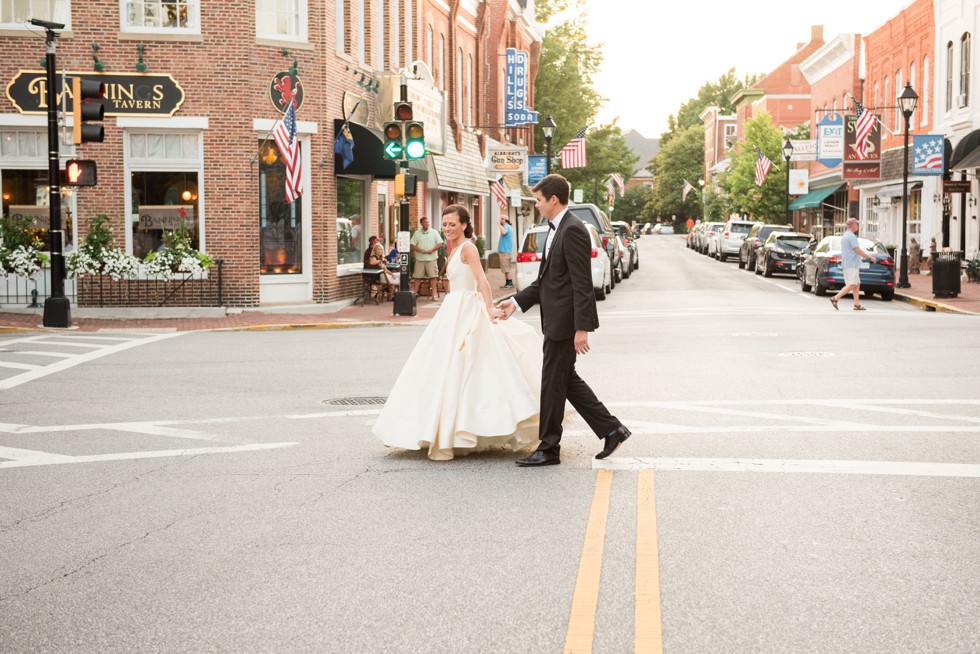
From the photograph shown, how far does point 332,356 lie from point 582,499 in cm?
876

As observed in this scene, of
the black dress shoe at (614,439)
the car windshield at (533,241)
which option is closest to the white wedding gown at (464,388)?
the black dress shoe at (614,439)

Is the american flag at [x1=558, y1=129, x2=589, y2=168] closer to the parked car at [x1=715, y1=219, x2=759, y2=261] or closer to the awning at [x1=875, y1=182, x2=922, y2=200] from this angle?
the parked car at [x1=715, y1=219, x2=759, y2=261]

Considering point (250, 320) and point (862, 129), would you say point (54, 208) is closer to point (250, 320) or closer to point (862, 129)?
point (250, 320)

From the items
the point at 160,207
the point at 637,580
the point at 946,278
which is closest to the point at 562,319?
the point at 637,580

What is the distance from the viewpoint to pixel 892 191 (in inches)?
1781

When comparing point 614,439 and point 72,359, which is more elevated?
point 614,439

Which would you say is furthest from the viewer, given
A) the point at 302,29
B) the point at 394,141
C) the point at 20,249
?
the point at 302,29

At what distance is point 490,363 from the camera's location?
827 centimetres

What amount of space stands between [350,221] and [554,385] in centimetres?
1866

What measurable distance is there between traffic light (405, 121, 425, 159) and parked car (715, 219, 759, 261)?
31693 millimetres

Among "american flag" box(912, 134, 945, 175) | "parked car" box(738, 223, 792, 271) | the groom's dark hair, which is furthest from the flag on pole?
the groom's dark hair

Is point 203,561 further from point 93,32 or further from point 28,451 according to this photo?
point 93,32

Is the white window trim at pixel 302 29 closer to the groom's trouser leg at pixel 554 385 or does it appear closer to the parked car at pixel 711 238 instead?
the groom's trouser leg at pixel 554 385

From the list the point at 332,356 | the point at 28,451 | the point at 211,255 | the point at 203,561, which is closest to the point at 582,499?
the point at 203,561
